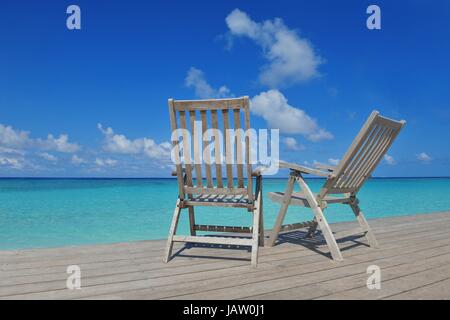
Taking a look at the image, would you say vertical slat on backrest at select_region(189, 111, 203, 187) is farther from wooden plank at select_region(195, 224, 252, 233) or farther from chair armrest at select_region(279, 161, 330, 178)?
chair armrest at select_region(279, 161, 330, 178)

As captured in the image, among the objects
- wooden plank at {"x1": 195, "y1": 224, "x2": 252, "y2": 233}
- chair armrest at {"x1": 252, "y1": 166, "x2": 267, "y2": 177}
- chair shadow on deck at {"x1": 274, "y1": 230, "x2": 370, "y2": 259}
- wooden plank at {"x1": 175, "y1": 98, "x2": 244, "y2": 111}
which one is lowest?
chair shadow on deck at {"x1": 274, "y1": 230, "x2": 370, "y2": 259}

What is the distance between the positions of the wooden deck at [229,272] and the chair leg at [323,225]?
7cm

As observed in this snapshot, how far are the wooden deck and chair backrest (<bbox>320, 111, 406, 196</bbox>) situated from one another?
1.96ft

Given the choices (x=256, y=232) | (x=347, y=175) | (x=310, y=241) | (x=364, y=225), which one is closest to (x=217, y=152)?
(x=256, y=232)

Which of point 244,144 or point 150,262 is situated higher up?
point 244,144

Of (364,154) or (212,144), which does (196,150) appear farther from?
(364,154)

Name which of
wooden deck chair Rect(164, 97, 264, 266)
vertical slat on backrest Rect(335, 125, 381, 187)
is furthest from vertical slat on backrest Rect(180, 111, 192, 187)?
vertical slat on backrest Rect(335, 125, 381, 187)

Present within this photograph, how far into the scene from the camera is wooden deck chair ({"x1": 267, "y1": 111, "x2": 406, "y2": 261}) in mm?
2799

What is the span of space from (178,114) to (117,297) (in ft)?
4.35

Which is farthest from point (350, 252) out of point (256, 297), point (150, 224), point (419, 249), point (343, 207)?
point (343, 207)

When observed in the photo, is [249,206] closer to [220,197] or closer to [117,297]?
[220,197]

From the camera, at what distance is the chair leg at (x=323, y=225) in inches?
109

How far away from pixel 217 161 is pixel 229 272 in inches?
31.7

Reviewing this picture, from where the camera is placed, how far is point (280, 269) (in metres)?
2.46
